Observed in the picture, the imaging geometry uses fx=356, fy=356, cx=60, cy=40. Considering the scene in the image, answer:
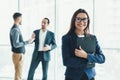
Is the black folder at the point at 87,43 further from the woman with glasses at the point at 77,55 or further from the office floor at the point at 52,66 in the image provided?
the office floor at the point at 52,66

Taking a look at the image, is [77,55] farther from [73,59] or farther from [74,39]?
[74,39]

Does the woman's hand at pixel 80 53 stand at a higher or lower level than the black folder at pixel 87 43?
lower

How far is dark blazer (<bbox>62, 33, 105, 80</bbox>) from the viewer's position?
311 centimetres

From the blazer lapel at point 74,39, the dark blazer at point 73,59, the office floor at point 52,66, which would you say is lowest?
the office floor at point 52,66

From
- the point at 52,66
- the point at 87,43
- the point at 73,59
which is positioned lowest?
the point at 52,66

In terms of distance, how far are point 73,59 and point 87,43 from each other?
188mm

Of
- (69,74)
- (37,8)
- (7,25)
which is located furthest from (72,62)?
(37,8)

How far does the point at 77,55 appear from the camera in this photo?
3.10 m

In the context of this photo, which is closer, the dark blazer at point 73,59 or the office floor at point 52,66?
the dark blazer at point 73,59

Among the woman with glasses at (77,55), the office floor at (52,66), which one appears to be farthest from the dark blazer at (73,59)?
the office floor at (52,66)

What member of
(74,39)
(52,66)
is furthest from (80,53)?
(52,66)

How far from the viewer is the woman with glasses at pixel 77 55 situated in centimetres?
311

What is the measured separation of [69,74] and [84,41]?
319 millimetres

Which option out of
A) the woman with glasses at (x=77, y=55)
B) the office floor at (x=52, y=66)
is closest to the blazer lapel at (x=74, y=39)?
the woman with glasses at (x=77, y=55)
